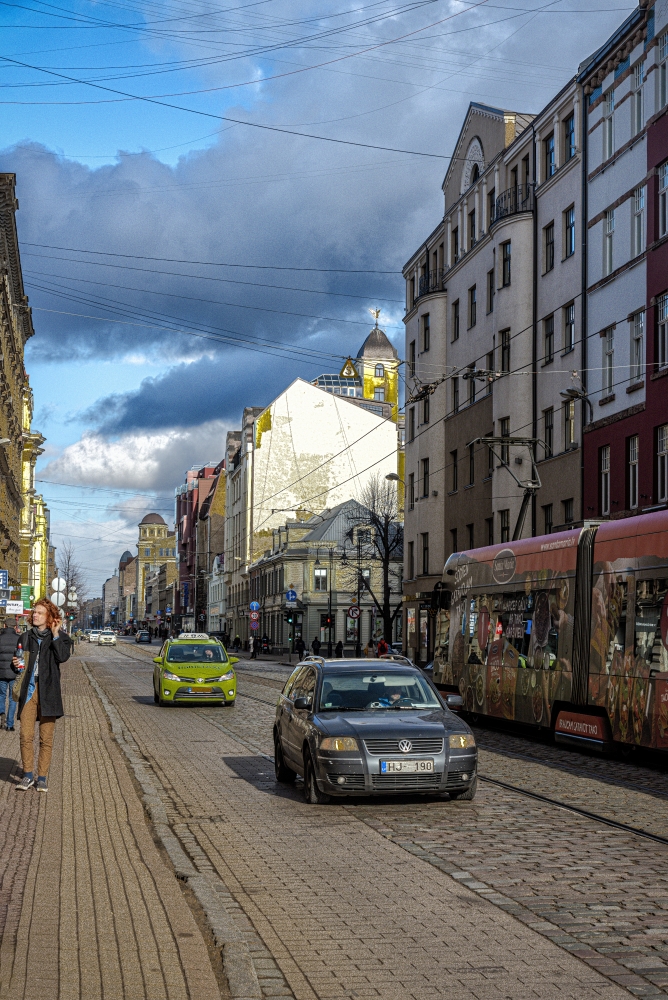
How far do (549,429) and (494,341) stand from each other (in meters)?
5.80

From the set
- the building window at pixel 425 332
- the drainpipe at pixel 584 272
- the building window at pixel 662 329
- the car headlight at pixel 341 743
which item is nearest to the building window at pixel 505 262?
the drainpipe at pixel 584 272

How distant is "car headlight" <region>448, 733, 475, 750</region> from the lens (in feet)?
39.2

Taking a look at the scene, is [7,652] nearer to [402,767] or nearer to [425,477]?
[402,767]

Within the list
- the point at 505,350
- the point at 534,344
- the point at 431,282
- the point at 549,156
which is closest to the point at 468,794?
the point at 534,344

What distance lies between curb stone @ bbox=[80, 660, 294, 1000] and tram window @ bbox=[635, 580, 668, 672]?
21.4ft

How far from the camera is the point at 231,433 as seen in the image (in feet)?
412

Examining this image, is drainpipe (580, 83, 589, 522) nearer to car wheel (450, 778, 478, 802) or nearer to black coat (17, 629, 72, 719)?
car wheel (450, 778, 478, 802)

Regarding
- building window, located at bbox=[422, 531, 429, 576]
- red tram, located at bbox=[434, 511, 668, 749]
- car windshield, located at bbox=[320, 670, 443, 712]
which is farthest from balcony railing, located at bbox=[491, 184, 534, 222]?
car windshield, located at bbox=[320, 670, 443, 712]

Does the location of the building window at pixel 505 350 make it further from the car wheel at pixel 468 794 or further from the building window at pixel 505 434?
the car wheel at pixel 468 794

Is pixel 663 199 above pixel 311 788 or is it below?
above

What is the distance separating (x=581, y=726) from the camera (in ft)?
57.6

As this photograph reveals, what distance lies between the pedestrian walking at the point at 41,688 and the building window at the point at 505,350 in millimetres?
34553

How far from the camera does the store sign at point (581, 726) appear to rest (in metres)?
17.0

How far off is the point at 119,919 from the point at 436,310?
49151 millimetres
